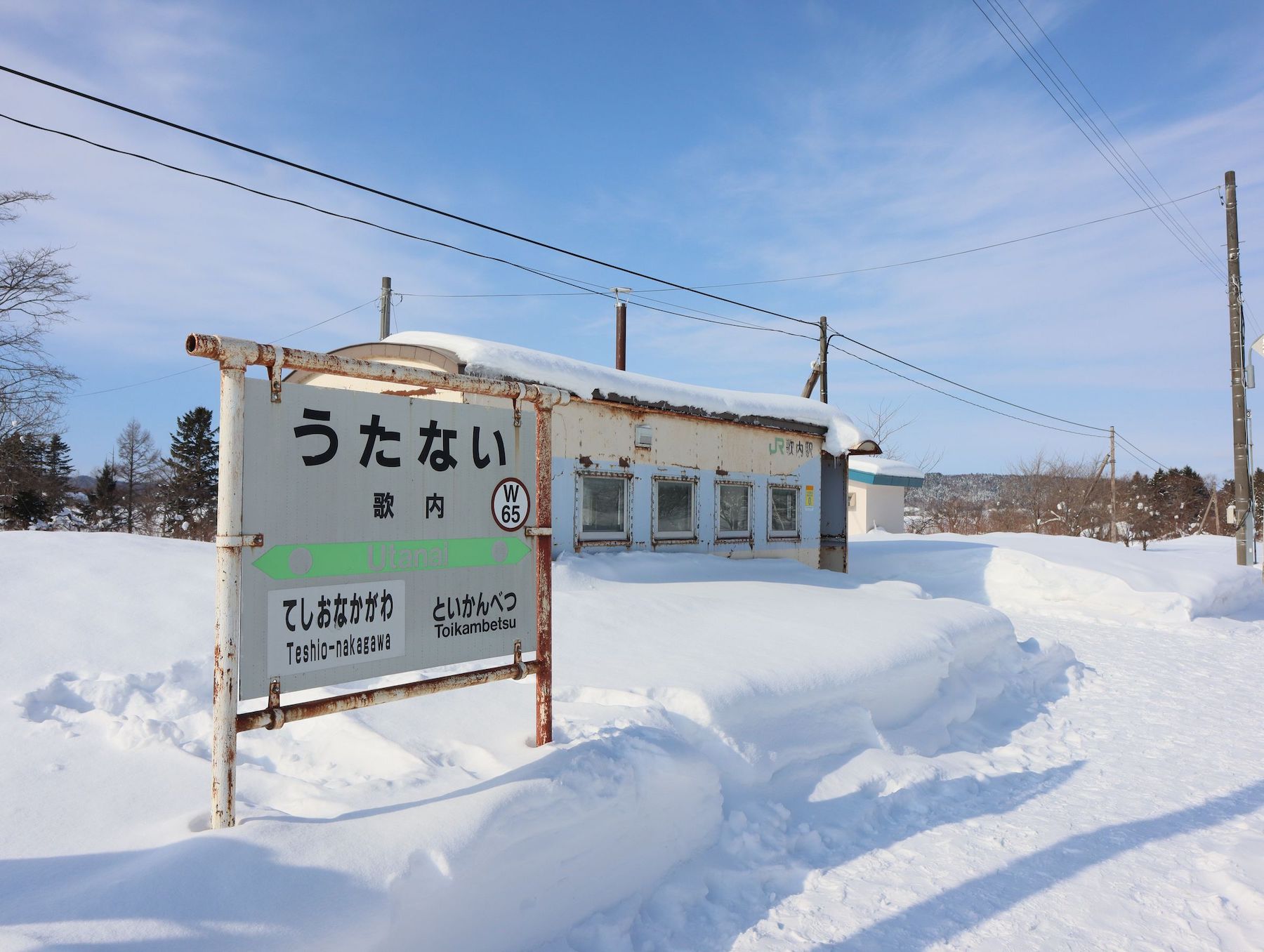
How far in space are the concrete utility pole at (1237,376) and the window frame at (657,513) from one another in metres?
13.5

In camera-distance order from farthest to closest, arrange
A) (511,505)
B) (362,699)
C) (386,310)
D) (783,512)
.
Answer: (386,310) → (783,512) → (511,505) → (362,699)

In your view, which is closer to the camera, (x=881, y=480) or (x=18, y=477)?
(x=18, y=477)

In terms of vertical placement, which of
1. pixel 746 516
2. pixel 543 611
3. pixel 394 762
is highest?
pixel 746 516

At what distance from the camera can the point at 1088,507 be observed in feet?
143

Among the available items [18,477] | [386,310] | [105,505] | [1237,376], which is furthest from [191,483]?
[1237,376]

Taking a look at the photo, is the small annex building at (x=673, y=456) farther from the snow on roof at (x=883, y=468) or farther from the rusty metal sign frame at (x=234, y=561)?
the snow on roof at (x=883, y=468)

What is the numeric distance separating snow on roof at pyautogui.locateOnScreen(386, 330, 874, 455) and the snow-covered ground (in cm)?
329

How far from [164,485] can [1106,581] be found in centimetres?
4281

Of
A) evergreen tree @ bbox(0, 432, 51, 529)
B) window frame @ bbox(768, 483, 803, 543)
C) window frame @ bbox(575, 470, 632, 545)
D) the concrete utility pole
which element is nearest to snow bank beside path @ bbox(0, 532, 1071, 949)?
window frame @ bbox(575, 470, 632, 545)

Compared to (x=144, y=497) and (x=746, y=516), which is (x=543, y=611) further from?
(x=144, y=497)

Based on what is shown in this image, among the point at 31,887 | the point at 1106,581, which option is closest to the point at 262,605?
the point at 31,887

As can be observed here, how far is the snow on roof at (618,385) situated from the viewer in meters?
9.39

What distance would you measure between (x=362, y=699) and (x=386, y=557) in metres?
0.64

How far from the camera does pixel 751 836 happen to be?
4.30 m
